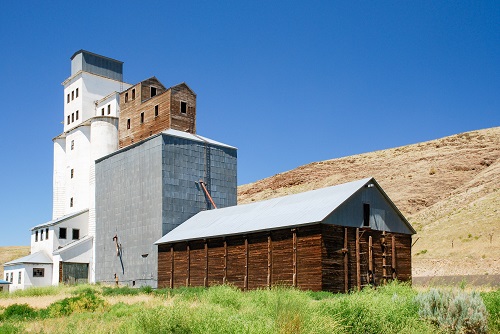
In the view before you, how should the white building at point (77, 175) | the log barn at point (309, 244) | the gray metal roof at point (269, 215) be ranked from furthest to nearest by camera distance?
the white building at point (77, 175), the gray metal roof at point (269, 215), the log barn at point (309, 244)

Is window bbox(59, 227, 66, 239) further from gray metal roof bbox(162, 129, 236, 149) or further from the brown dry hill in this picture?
the brown dry hill

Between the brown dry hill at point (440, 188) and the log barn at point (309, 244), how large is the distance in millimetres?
13432

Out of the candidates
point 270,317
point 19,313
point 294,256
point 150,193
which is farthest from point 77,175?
point 270,317

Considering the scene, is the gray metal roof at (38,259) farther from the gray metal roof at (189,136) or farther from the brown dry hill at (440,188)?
the brown dry hill at (440,188)

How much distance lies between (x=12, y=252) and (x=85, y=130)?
5448 centimetres

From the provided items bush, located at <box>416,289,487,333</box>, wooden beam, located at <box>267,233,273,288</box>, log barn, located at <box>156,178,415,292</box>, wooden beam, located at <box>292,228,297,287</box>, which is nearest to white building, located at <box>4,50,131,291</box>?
log barn, located at <box>156,178,415,292</box>

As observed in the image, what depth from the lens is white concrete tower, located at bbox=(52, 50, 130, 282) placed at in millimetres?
52188

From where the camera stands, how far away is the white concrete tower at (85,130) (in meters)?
52.2

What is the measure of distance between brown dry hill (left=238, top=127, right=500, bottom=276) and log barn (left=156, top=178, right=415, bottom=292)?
1343cm

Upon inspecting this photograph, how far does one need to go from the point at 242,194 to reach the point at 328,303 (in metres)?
101

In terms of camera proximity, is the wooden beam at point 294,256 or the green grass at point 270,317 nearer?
the green grass at point 270,317

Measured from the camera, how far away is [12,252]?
98438 mm

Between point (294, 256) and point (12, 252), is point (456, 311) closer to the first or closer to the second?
point (294, 256)

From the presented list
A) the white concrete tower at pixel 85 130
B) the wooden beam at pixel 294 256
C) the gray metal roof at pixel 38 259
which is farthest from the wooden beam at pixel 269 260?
the gray metal roof at pixel 38 259
